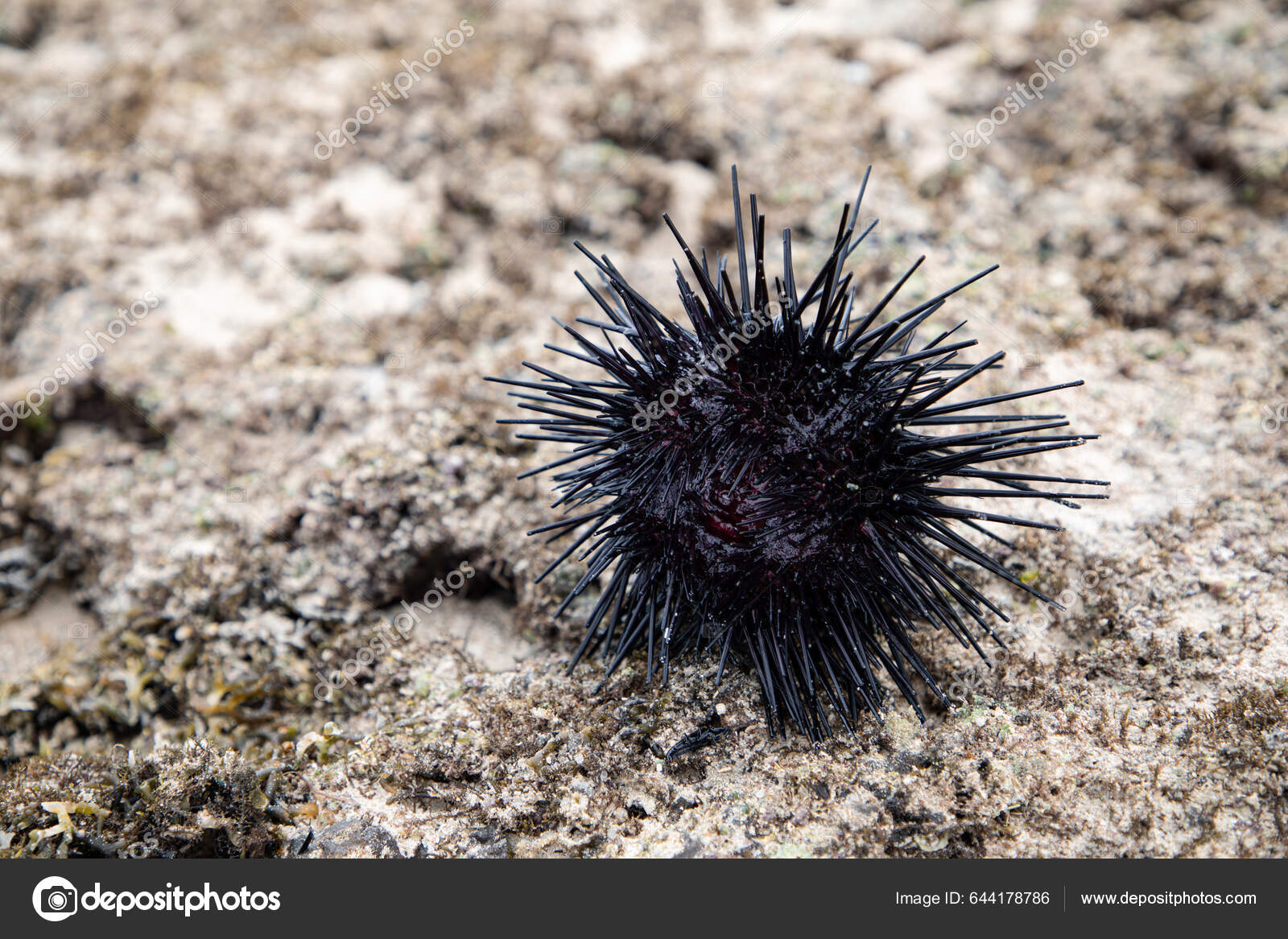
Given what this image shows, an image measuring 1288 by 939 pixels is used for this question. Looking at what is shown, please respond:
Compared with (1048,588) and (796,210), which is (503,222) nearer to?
(796,210)

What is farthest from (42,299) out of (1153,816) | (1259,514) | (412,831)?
(1259,514)
